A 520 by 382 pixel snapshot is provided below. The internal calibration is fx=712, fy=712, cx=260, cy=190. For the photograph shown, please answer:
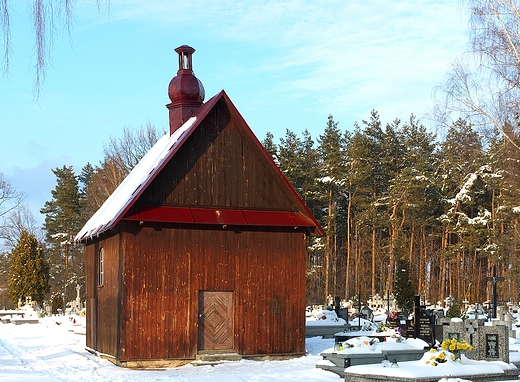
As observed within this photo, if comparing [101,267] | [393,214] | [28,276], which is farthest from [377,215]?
[101,267]

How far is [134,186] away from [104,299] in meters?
3.40

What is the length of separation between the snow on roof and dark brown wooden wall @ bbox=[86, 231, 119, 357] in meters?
0.48

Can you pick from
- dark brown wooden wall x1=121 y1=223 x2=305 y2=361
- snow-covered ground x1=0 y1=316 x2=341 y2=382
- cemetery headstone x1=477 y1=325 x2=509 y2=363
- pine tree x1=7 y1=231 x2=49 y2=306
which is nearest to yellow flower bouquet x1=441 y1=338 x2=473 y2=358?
cemetery headstone x1=477 y1=325 x2=509 y2=363

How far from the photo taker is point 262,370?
1739 cm

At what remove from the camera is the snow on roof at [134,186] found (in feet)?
61.4

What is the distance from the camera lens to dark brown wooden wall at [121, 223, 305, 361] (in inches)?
730

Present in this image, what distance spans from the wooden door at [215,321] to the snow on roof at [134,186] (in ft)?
10.5

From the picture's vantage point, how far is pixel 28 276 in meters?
50.7

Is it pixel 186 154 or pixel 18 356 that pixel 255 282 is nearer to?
pixel 186 154

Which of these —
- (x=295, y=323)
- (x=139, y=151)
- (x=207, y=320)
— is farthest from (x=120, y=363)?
(x=139, y=151)

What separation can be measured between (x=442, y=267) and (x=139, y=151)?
85.4 ft

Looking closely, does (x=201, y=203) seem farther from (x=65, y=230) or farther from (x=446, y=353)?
(x=65, y=230)

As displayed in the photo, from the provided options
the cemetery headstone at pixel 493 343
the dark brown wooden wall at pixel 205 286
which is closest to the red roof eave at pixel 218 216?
the dark brown wooden wall at pixel 205 286

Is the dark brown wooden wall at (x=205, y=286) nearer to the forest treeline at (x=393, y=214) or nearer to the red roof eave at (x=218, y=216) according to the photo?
the red roof eave at (x=218, y=216)
